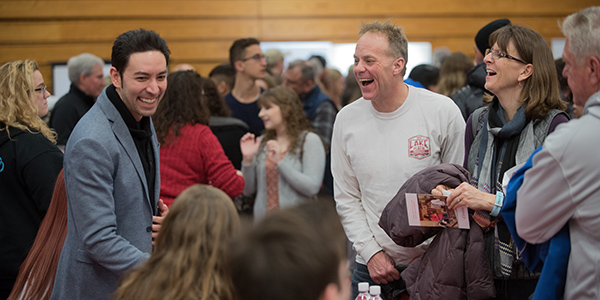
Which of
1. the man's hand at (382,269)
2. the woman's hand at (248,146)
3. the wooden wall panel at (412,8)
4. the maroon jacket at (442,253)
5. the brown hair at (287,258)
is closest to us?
the brown hair at (287,258)

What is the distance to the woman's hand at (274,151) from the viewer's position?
3.73m

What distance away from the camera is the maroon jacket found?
79.0 inches

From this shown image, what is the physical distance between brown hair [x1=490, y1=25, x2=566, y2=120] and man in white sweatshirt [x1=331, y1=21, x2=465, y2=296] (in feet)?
1.19

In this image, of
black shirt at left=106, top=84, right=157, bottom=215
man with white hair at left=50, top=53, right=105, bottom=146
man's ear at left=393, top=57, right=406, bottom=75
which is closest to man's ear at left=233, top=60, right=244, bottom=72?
man with white hair at left=50, top=53, right=105, bottom=146

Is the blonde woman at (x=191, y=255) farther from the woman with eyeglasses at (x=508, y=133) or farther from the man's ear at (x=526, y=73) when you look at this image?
the man's ear at (x=526, y=73)

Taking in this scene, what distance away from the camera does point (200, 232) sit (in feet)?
4.61

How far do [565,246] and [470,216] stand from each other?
0.53m

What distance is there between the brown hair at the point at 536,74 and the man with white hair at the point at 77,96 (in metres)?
3.26

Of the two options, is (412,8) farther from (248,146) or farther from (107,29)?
(248,146)

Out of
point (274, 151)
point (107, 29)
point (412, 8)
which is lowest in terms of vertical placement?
point (274, 151)

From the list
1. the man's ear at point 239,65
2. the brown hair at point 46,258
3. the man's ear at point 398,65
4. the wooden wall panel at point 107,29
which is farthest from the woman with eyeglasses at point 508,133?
the wooden wall panel at point 107,29

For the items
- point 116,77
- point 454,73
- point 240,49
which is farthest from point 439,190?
point 240,49

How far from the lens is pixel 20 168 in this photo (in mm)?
2580

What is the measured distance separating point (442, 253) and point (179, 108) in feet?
6.02
